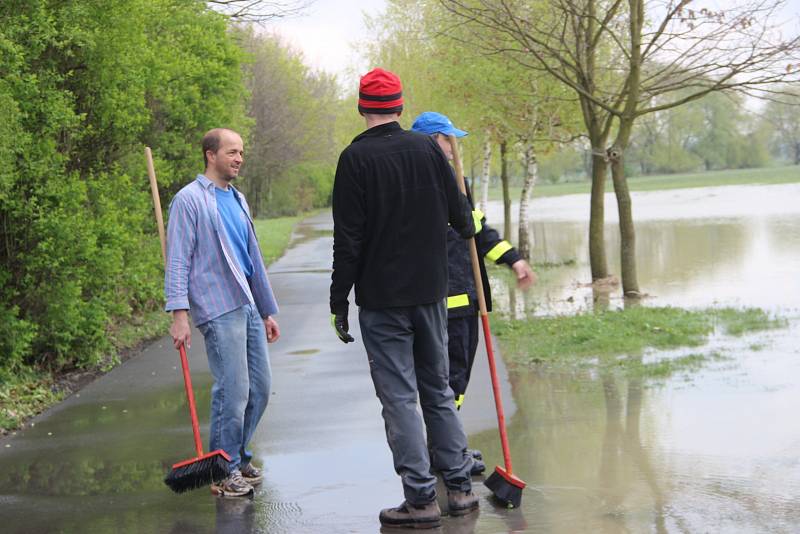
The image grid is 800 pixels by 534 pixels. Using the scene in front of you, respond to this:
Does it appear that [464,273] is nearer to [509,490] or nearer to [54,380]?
[509,490]

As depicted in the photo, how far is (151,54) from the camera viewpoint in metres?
10.7

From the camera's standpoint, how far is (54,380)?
918 centimetres

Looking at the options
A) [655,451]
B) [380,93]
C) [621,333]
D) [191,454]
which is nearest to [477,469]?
[655,451]

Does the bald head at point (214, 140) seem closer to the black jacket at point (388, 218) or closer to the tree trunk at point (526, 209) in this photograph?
the black jacket at point (388, 218)

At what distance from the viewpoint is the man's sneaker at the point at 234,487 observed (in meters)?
5.47

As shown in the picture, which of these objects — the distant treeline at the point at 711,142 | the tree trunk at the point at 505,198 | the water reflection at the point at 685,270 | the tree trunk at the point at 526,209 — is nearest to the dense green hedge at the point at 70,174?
the water reflection at the point at 685,270

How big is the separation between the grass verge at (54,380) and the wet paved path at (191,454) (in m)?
0.17

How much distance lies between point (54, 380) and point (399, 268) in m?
5.25

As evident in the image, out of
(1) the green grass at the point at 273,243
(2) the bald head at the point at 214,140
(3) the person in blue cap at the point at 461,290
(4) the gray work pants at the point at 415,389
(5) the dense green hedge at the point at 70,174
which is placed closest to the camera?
(4) the gray work pants at the point at 415,389

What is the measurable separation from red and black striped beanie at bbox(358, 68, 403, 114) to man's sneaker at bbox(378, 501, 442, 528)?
183 centimetres

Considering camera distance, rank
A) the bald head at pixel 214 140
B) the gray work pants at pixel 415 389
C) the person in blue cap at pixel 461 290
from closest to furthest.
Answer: the gray work pants at pixel 415 389, the bald head at pixel 214 140, the person in blue cap at pixel 461 290

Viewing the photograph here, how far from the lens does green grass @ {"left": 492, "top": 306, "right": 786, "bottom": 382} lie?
9859 millimetres

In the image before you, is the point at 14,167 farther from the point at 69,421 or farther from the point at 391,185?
the point at 391,185

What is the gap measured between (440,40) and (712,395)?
50.1 ft
